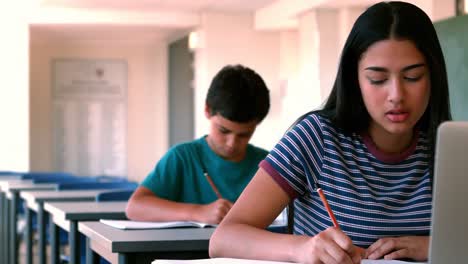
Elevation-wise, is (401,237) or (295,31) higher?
(295,31)

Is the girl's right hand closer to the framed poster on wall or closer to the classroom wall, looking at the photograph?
the classroom wall

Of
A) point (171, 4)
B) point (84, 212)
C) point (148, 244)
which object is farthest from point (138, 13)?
point (148, 244)

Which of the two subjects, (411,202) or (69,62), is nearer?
(411,202)

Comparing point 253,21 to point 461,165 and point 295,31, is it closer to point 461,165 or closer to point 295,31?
point 295,31

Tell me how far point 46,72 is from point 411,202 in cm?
1236

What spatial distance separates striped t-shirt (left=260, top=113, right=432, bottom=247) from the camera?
Answer: 6.55 feet

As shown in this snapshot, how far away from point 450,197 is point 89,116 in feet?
42.8

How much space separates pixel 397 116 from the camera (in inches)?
75.6

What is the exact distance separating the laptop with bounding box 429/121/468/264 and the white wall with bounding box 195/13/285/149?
10180 mm

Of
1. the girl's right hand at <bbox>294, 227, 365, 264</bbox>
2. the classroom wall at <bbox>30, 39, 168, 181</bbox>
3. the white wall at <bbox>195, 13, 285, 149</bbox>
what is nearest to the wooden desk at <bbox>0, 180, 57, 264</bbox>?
the girl's right hand at <bbox>294, 227, 365, 264</bbox>

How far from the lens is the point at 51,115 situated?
45.7 feet

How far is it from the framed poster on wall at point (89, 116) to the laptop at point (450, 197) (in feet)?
42.3

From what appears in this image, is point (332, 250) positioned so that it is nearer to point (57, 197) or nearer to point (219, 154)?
point (219, 154)

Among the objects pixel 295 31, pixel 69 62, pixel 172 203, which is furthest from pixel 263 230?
pixel 69 62
